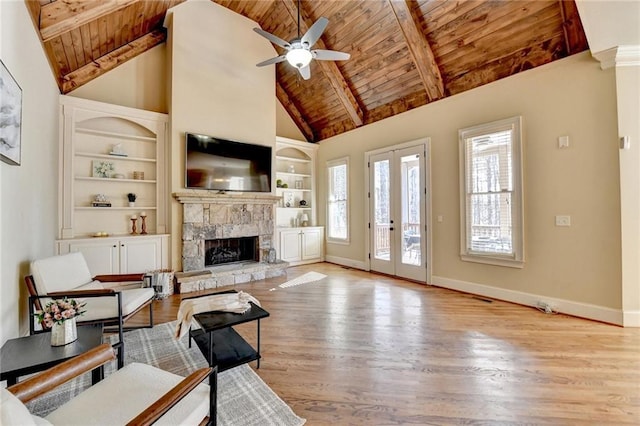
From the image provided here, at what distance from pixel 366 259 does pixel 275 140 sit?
3191mm

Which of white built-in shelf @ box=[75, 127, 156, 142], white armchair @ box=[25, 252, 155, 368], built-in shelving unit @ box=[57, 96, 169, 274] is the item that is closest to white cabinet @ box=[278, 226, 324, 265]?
built-in shelving unit @ box=[57, 96, 169, 274]

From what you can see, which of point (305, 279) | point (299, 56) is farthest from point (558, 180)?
point (305, 279)

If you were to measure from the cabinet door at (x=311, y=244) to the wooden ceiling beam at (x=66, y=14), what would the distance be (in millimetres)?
5033

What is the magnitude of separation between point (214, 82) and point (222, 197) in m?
2.13

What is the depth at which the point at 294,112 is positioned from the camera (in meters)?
7.30

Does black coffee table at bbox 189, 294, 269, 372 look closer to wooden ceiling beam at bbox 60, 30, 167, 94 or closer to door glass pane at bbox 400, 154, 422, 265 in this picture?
door glass pane at bbox 400, 154, 422, 265

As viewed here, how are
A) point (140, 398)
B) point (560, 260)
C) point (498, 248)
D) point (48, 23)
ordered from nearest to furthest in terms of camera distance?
1. point (140, 398)
2. point (48, 23)
3. point (560, 260)
4. point (498, 248)

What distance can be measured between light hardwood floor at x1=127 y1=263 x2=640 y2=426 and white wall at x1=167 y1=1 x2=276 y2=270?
2952 millimetres

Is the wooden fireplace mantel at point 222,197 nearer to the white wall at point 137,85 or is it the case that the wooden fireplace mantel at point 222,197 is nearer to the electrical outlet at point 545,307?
the white wall at point 137,85

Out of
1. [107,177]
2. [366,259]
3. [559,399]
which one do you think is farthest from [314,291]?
[107,177]

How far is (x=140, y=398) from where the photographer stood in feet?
4.45

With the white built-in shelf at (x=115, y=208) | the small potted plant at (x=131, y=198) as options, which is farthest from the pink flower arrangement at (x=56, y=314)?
the small potted plant at (x=131, y=198)

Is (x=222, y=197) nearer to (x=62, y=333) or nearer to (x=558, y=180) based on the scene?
(x=62, y=333)

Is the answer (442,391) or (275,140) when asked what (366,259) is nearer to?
(275,140)
